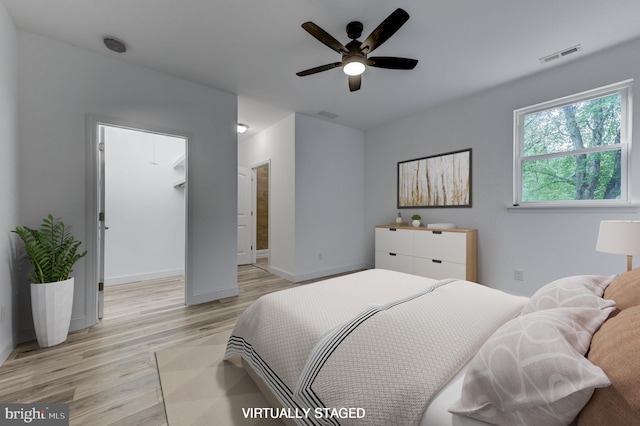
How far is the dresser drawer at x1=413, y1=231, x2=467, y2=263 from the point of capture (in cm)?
330

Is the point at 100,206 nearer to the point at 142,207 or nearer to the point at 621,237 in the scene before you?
the point at 142,207

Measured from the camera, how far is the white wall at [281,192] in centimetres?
418

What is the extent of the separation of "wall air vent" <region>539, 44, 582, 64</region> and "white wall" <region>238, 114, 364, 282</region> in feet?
9.28

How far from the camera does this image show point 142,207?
408 cm

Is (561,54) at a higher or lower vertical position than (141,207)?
higher

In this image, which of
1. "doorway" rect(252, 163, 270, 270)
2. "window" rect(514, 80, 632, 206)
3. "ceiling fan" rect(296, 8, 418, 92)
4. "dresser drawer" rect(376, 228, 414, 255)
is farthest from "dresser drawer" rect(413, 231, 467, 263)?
"doorway" rect(252, 163, 270, 270)

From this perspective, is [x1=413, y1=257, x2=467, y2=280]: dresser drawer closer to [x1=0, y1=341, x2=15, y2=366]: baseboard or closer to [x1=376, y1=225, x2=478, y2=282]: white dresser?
[x1=376, y1=225, x2=478, y2=282]: white dresser

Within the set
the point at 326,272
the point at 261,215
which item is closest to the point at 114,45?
the point at 326,272

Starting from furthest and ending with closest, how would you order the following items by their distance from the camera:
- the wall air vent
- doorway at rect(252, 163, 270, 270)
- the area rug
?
doorway at rect(252, 163, 270, 270)
the wall air vent
the area rug

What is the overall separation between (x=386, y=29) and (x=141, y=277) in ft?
15.1

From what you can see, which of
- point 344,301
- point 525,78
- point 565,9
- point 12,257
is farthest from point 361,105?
point 12,257

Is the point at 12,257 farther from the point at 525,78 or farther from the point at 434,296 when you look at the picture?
the point at 525,78

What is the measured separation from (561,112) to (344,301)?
332 cm

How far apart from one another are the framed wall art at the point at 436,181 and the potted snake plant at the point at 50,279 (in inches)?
165
